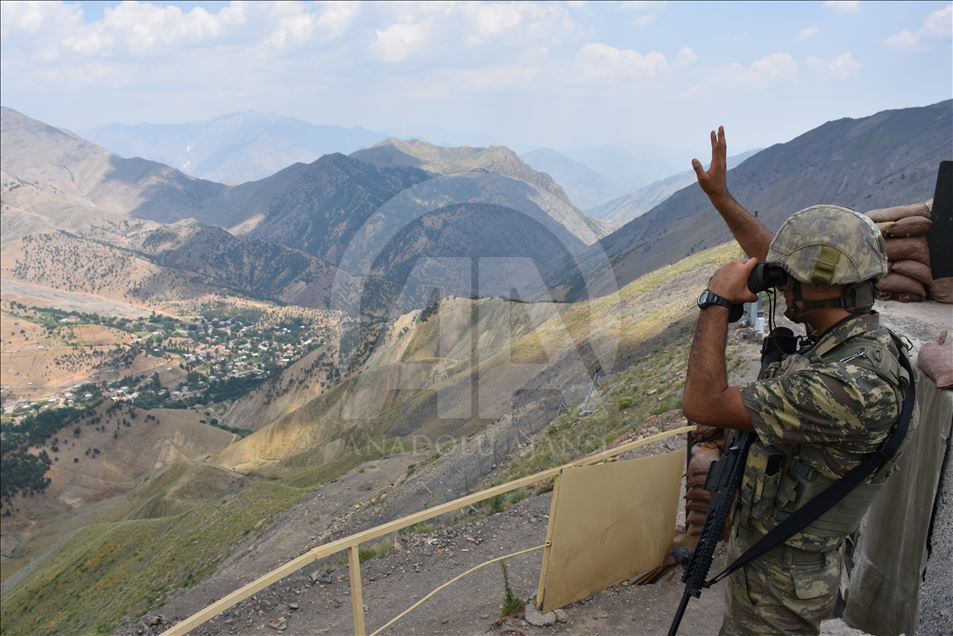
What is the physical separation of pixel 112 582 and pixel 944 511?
31.6 metres

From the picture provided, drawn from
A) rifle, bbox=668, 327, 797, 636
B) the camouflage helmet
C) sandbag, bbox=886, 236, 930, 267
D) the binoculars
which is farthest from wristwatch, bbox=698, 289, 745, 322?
sandbag, bbox=886, 236, 930, 267

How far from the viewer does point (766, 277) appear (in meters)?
2.77

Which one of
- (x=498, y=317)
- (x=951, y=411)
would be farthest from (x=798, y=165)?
(x=951, y=411)

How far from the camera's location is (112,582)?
89.7ft

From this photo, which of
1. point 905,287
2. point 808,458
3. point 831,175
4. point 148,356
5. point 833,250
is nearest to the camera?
point 833,250

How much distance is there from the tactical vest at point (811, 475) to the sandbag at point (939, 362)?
3.81 feet

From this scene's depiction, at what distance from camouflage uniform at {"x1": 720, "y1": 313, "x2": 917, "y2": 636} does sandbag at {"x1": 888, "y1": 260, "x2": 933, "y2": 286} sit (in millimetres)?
5353

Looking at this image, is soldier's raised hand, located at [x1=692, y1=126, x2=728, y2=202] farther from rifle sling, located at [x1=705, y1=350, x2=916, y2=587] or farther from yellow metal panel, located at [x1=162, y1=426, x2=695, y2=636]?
yellow metal panel, located at [x1=162, y1=426, x2=695, y2=636]

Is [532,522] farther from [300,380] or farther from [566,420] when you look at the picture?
[300,380]

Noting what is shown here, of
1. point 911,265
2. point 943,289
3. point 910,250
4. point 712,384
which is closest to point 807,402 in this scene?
point 712,384

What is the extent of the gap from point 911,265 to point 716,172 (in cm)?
462

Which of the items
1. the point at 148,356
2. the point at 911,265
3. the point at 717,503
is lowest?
the point at 148,356

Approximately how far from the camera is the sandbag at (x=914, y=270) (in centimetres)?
711

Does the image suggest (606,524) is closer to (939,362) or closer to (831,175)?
(939,362)
